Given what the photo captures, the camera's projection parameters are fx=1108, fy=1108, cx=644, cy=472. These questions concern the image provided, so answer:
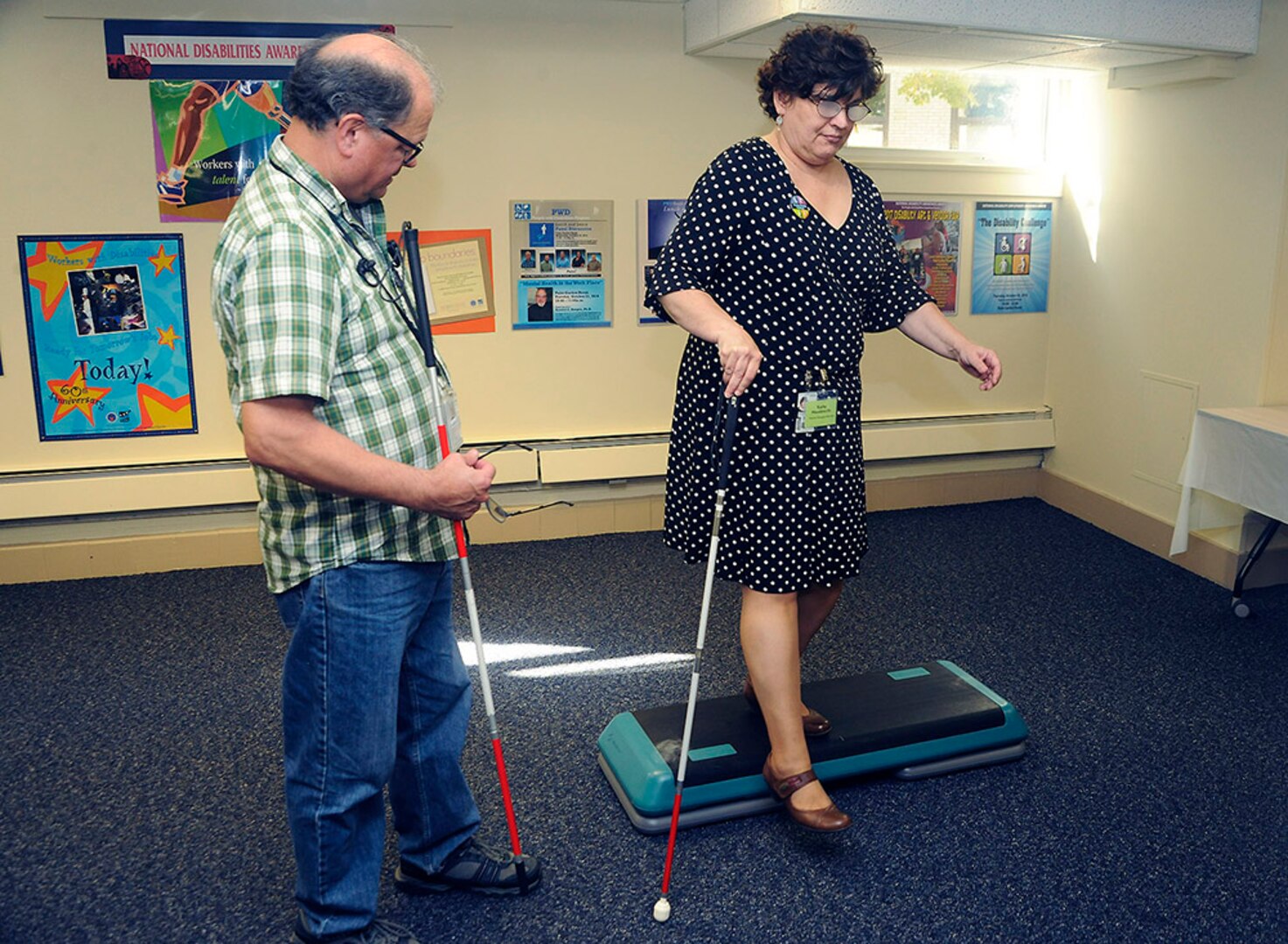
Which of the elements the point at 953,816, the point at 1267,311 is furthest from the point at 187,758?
the point at 1267,311

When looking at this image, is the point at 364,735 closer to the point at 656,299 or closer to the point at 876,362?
the point at 656,299

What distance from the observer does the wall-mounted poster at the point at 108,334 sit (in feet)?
12.2

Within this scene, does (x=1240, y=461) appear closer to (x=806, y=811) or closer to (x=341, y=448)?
(x=806, y=811)

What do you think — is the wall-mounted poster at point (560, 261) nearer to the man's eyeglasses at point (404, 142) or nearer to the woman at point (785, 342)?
the woman at point (785, 342)

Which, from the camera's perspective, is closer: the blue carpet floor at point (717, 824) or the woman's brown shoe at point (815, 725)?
the blue carpet floor at point (717, 824)

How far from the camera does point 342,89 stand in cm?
159

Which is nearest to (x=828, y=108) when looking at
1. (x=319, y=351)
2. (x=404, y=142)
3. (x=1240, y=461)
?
(x=404, y=142)

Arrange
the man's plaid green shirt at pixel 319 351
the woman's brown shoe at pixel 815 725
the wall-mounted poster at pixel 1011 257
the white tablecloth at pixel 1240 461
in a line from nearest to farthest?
the man's plaid green shirt at pixel 319 351 < the woman's brown shoe at pixel 815 725 < the white tablecloth at pixel 1240 461 < the wall-mounted poster at pixel 1011 257

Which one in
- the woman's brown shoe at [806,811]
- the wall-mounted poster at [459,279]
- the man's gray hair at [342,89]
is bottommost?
the woman's brown shoe at [806,811]

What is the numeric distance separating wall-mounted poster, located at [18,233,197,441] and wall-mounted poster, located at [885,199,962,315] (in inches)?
107

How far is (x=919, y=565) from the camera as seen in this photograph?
3.97 metres

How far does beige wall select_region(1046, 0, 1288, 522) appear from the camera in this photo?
143 inches

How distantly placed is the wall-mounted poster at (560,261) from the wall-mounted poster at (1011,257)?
159 centimetres

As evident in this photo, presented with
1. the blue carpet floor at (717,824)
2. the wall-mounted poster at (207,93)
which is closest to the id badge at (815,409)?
the blue carpet floor at (717,824)
